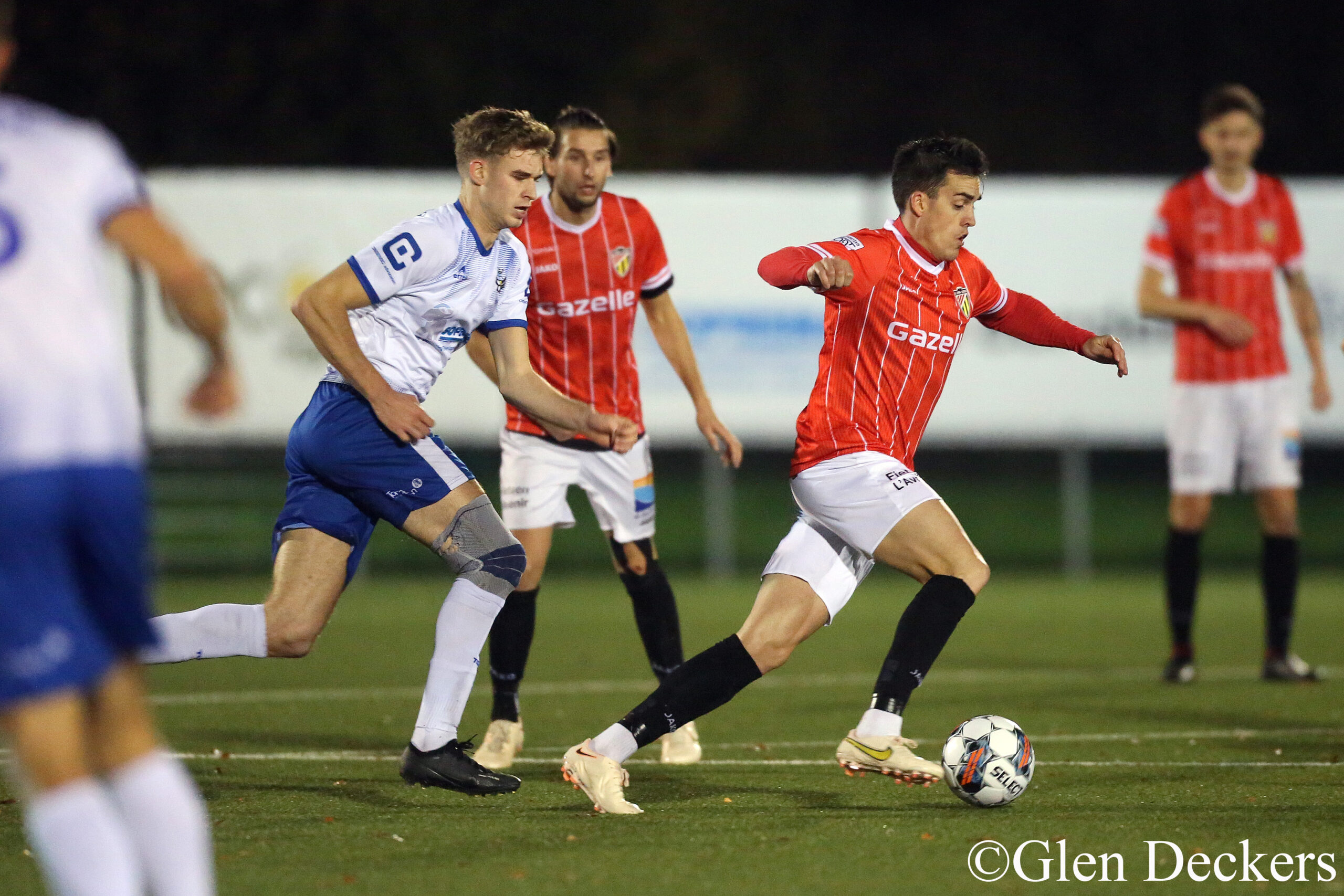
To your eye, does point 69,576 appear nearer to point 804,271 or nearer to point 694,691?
point 694,691

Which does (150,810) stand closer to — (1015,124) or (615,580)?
(615,580)

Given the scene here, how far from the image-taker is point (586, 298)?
6426 millimetres

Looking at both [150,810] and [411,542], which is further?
[411,542]

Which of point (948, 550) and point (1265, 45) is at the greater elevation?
point (1265, 45)

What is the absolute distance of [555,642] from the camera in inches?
404

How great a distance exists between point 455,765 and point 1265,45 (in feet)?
59.3

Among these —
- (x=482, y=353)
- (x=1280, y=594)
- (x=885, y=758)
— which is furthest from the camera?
(x=1280, y=594)

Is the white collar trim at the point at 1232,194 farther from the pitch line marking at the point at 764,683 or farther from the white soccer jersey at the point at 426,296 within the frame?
the white soccer jersey at the point at 426,296

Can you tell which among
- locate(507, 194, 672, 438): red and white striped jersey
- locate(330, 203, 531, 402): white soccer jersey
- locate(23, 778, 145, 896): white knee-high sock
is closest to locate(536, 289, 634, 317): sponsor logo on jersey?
locate(507, 194, 672, 438): red and white striped jersey

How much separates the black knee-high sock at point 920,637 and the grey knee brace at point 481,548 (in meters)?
1.12

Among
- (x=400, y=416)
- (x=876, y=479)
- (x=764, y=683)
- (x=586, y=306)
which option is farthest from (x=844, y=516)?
(x=764, y=683)

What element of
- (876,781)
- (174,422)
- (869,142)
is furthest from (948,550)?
(869,142)

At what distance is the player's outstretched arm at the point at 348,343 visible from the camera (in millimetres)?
4844

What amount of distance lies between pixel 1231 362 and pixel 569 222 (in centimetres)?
378
